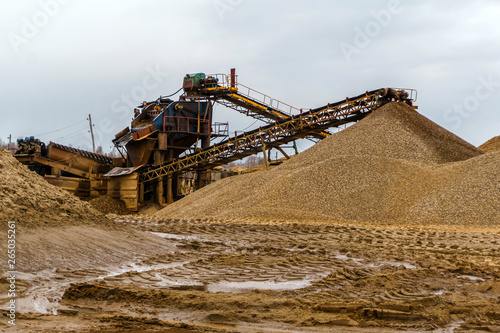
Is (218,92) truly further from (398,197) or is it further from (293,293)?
(293,293)

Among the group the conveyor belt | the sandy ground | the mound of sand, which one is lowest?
the sandy ground

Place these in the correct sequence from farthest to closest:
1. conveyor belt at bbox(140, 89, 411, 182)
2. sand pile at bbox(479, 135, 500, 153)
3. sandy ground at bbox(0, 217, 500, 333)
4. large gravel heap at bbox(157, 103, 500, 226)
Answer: sand pile at bbox(479, 135, 500, 153) < conveyor belt at bbox(140, 89, 411, 182) < large gravel heap at bbox(157, 103, 500, 226) < sandy ground at bbox(0, 217, 500, 333)

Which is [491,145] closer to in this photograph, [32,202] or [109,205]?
[109,205]

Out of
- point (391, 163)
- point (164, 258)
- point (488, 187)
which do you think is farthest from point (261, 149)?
point (164, 258)

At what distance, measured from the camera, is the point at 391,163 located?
65.0 feet

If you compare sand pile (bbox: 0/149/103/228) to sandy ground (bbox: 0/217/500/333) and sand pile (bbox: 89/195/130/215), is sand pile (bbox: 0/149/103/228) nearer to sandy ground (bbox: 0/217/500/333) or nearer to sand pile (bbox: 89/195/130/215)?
sandy ground (bbox: 0/217/500/333)

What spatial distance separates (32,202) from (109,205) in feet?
52.8

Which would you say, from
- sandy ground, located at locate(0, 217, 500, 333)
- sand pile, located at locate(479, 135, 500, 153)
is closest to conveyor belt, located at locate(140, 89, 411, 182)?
sand pile, located at locate(479, 135, 500, 153)

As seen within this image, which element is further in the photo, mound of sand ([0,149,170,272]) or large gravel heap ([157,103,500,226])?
large gravel heap ([157,103,500,226])

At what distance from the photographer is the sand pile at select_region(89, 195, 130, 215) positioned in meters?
25.6

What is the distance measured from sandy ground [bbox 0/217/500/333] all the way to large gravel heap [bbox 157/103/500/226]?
524 centimetres

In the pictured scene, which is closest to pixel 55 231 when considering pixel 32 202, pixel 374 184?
pixel 32 202

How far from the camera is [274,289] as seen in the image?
22.6 ft

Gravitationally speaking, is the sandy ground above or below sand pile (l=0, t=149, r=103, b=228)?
below
